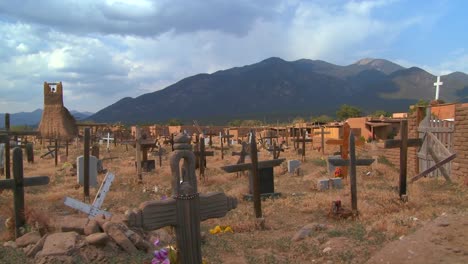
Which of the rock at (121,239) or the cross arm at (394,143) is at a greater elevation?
the cross arm at (394,143)

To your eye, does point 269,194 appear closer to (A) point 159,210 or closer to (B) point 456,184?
(B) point 456,184

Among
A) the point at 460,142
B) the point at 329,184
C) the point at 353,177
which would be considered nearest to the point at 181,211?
the point at 353,177

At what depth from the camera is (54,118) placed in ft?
140

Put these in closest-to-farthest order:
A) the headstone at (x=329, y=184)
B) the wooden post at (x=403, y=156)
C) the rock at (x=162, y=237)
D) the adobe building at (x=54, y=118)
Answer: the rock at (x=162, y=237)
the wooden post at (x=403, y=156)
the headstone at (x=329, y=184)
the adobe building at (x=54, y=118)

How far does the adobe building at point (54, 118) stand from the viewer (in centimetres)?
4266

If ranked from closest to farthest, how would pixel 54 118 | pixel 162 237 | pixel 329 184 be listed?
pixel 162 237
pixel 329 184
pixel 54 118

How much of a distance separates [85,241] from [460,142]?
37.1ft

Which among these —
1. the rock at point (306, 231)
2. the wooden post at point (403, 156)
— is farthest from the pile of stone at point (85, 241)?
the wooden post at point (403, 156)

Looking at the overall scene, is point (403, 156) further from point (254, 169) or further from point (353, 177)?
point (254, 169)

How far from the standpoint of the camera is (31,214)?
22.0ft

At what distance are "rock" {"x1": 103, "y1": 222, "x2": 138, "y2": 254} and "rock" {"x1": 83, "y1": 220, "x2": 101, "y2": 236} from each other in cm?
21

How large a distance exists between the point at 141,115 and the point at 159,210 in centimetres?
16719

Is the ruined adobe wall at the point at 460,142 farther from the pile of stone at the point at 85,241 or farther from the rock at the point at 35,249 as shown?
the rock at the point at 35,249

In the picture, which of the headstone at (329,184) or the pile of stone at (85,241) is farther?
the headstone at (329,184)
